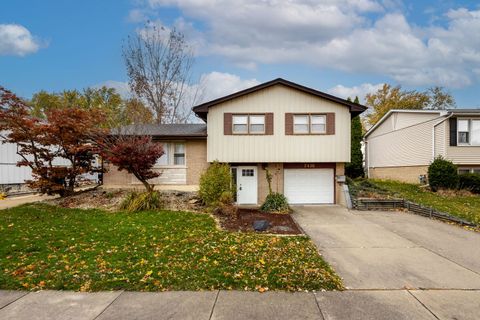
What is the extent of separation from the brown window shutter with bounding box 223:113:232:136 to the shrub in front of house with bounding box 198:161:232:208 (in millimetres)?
2378

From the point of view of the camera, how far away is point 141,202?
1121cm

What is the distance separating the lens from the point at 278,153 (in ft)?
44.6

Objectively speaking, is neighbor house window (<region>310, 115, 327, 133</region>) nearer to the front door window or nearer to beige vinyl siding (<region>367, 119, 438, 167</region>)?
the front door window

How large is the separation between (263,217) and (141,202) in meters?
5.16

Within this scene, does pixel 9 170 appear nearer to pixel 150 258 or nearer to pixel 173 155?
pixel 173 155

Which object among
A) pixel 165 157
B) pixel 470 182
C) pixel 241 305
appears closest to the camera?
pixel 241 305

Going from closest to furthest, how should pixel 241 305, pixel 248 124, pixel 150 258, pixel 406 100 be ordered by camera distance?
1. pixel 241 305
2. pixel 150 258
3. pixel 248 124
4. pixel 406 100

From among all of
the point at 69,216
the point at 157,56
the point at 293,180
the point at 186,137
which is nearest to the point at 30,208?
the point at 69,216

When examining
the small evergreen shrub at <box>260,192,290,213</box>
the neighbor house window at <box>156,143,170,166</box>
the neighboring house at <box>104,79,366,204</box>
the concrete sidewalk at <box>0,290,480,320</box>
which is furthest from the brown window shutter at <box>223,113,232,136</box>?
the concrete sidewalk at <box>0,290,480,320</box>

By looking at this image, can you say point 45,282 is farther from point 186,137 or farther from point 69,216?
point 186,137

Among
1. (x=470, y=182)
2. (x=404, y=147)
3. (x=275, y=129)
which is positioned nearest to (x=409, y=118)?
(x=404, y=147)

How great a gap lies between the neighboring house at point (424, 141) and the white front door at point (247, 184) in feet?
37.0

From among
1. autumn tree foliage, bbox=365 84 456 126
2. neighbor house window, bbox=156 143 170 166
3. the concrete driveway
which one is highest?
autumn tree foliage, bbox=365 84 456 126

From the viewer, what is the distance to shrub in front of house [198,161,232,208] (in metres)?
11.8
